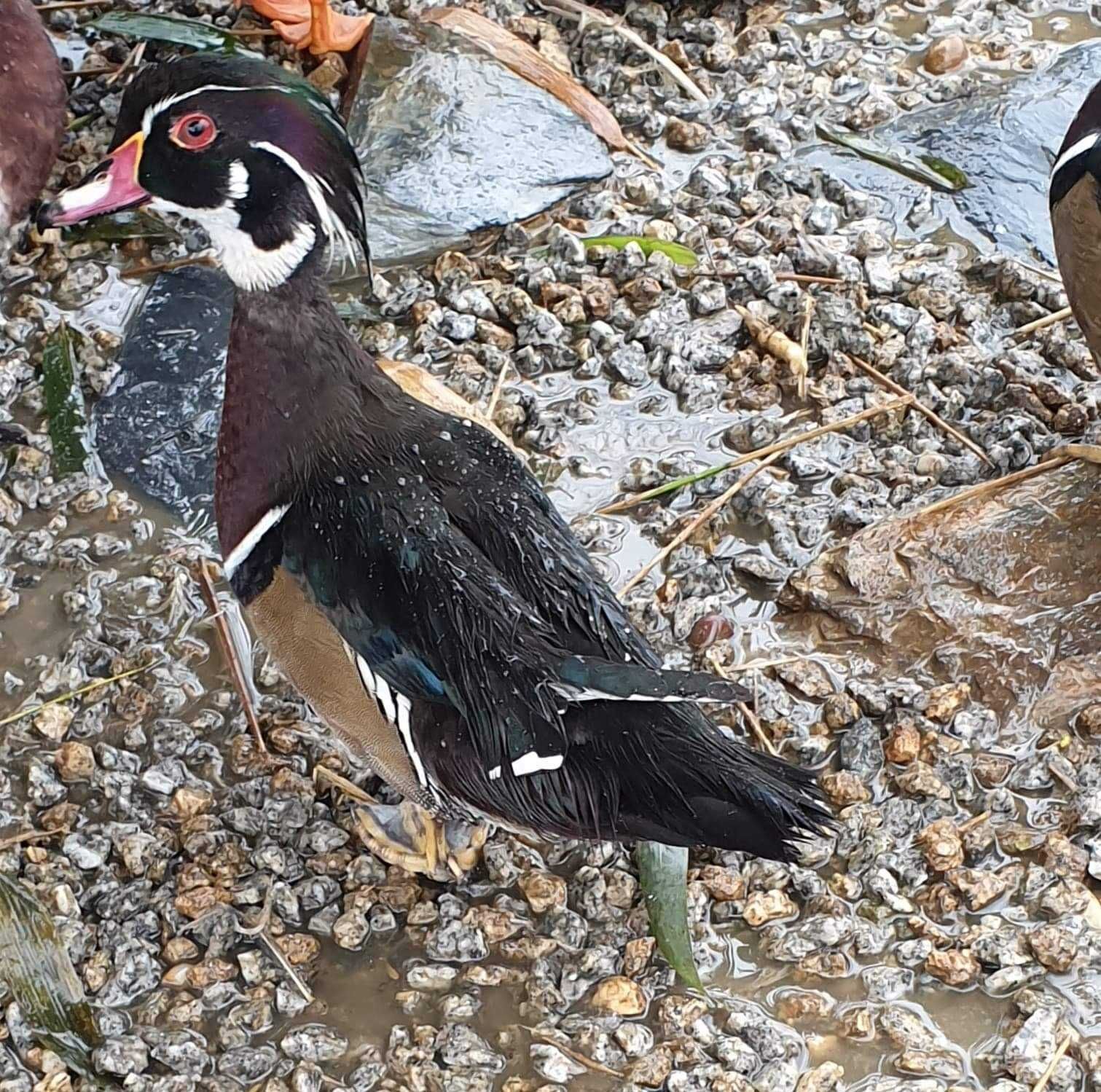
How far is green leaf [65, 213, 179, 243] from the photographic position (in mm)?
3055

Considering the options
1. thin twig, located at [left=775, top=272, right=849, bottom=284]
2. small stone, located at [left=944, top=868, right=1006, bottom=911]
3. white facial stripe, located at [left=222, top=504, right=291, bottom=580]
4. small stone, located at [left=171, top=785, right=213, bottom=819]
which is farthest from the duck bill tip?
small stone, located at [left=944, top=868, right=1006, bottom=911]

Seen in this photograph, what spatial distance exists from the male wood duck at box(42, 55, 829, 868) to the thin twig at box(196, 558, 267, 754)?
0.28m

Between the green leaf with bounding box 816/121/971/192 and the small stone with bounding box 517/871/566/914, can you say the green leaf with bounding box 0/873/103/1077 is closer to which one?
the small stone with bounding box 517/871/566/914

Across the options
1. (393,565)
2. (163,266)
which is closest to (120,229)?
(163,266)

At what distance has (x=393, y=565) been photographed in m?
1.90

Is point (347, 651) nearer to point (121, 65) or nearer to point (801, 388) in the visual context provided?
point (801, 388)

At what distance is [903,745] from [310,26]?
216 centimetres

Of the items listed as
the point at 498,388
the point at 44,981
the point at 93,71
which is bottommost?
the point at 44,981

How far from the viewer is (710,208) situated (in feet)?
10.4

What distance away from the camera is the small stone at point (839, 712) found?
7.69 feet

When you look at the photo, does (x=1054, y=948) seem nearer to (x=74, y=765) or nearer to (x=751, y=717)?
(x=751, y=717)

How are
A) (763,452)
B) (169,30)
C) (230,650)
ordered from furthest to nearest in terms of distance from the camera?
(169,30) < (763,452) < (230,650)

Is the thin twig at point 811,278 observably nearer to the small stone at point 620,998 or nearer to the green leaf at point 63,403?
the green leaf at point 63,403

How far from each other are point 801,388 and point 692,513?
0.39 metres
